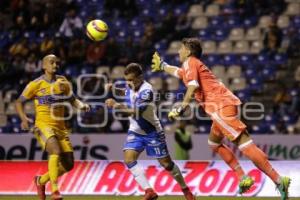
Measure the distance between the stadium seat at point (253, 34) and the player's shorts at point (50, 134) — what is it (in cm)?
1203

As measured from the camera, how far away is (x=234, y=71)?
74.1 feet

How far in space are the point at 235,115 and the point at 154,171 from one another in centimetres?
455

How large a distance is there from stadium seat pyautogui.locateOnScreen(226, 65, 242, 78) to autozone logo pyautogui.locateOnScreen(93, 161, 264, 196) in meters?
7.11

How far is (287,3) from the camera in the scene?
24234mm

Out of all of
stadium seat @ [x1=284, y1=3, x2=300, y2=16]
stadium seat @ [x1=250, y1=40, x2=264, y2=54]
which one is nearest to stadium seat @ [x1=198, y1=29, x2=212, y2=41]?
stadium seat @ [x1=250, y1=40, x2=264, y2=54]

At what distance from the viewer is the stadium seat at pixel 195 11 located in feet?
82.1

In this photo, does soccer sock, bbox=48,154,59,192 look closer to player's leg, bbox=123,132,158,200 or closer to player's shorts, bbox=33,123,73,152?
player's shorts, bbox=33,123,73,152

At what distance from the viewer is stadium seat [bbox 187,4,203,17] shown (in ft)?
82.1

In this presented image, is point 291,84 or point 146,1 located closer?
point 291,84

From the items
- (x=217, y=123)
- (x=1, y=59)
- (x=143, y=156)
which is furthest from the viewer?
(x=1, y=59)

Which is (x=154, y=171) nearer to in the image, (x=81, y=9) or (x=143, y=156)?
(x=143, y=156)

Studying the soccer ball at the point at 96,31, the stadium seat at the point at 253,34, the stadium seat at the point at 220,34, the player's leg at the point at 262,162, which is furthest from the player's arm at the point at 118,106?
the stadium seat at the point at 220,34

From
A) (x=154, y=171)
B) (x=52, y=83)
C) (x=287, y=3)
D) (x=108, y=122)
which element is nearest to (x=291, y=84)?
(x=287, y=3)

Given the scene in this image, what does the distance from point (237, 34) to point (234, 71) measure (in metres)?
1.69
